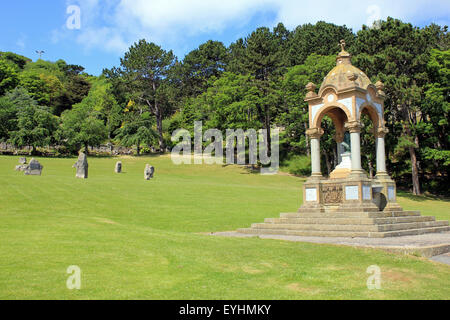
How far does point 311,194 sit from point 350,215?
2267mm

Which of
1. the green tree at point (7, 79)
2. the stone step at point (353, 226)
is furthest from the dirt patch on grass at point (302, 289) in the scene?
the green tree at point (7, 79)

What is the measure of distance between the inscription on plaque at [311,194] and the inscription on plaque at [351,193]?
4.29ft

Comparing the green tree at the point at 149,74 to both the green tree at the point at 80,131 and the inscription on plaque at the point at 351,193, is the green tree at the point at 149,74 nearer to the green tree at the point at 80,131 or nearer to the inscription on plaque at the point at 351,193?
the green tree at the point at 80,131

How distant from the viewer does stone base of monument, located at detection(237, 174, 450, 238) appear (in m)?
13.0

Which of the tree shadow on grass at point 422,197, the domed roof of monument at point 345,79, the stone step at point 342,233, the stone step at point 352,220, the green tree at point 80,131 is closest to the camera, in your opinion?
the stone step at point 342,233

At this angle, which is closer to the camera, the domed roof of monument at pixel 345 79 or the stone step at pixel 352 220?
the stone step at pixel 352 220

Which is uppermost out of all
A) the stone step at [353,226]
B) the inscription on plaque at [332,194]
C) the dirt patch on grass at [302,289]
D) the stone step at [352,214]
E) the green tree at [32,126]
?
the green tree at [32,126]

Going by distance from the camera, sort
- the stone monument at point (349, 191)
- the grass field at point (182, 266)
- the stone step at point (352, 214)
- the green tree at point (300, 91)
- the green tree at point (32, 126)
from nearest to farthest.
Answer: the grass field at point (182, 266), the stone monument at point (349, 191), the stone step at point (352, 214), the green tree at point (300, 91), the green tree at point (32, 126)

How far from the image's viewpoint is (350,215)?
1401 centimetres

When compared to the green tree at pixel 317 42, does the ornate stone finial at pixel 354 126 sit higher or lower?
lower

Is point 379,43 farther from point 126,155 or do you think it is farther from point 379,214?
point 126,155

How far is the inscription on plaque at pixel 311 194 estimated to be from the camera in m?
15.8

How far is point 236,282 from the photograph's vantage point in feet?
21.3

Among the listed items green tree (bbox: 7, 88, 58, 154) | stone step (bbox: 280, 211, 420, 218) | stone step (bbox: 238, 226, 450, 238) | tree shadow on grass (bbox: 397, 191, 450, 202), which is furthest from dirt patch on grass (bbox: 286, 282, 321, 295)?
green tree (bbox: 7, 88, 58, 154)
